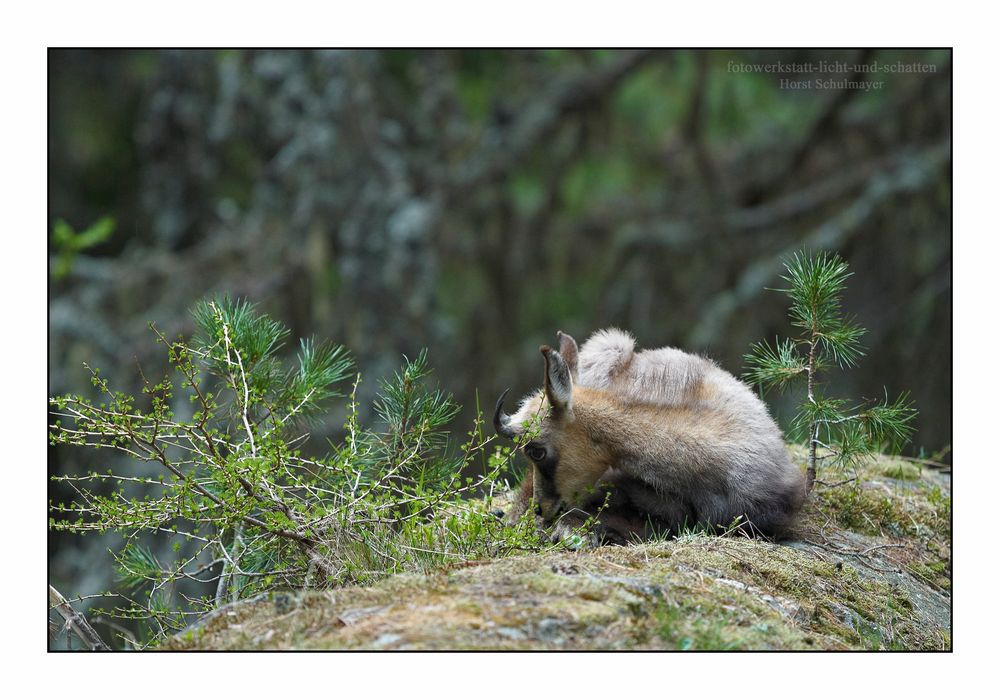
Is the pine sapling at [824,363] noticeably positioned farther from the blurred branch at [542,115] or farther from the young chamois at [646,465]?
the blurred branch at [542,115]

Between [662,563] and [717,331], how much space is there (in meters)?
6.20

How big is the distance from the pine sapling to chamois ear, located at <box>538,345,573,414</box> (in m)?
1.11

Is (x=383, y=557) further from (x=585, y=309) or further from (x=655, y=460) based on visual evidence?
(x=585, y=309)

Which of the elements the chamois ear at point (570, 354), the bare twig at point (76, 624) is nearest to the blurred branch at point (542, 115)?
the chamois ear at point (570, 354)

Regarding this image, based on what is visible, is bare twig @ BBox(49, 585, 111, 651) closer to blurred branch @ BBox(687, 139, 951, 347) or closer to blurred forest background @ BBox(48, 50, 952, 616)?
blurred forest background @ BBox(48, 50, 952, 616)

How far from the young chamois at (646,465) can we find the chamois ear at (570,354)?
24 cm

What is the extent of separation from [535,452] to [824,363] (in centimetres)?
174

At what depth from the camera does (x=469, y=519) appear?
15.5ft

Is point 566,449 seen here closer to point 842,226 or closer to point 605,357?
point 605,357

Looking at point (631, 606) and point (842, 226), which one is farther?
point (842, 226)

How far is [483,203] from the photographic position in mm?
12773

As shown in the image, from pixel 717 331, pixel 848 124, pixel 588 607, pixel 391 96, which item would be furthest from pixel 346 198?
pixel 588 607

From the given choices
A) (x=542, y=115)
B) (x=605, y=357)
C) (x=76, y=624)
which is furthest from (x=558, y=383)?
(x=542, y=115)

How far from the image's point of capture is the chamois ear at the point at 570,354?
18.4 feet
